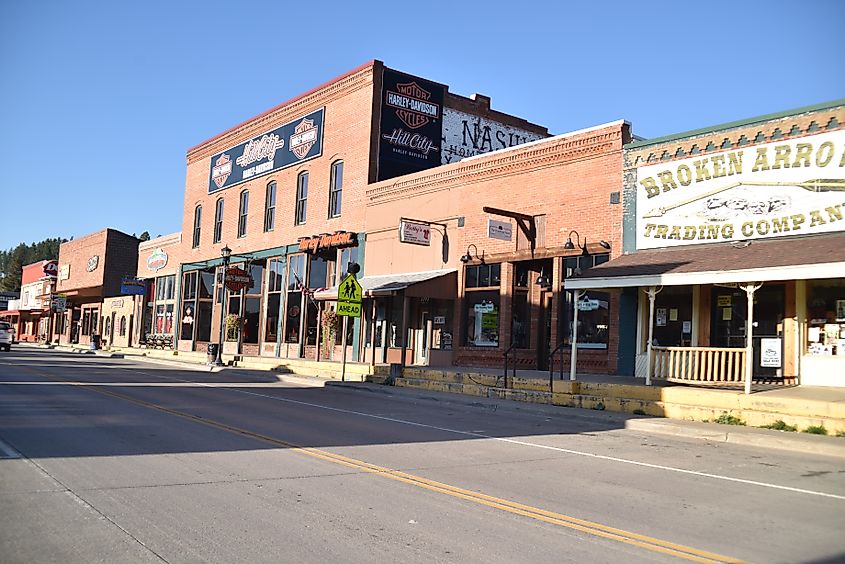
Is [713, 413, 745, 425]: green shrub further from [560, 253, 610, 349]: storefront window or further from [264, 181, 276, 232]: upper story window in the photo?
[264, 181, 276, 232]: upper story window

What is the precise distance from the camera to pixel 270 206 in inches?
1534

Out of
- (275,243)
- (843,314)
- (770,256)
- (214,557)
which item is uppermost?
(275,243)

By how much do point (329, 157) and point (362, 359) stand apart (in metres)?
9.76

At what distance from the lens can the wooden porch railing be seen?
655 inches

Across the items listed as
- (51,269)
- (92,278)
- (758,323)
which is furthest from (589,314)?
(51,269)

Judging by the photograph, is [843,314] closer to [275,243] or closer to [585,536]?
[585,536]

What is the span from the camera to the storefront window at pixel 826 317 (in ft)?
52.8

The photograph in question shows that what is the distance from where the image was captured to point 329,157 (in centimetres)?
3419

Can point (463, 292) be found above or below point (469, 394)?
above

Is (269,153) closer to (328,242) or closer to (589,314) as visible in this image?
(328,242)

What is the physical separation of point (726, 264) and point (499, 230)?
27.4 ft

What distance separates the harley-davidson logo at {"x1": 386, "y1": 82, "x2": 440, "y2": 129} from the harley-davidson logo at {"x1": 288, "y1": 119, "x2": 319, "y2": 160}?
16.3ft

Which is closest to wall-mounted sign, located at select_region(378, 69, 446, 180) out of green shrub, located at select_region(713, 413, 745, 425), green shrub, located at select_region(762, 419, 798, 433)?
green shrub, located at select_region(713, 413, 745, 425)

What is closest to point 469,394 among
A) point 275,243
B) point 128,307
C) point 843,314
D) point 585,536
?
point 843,314
